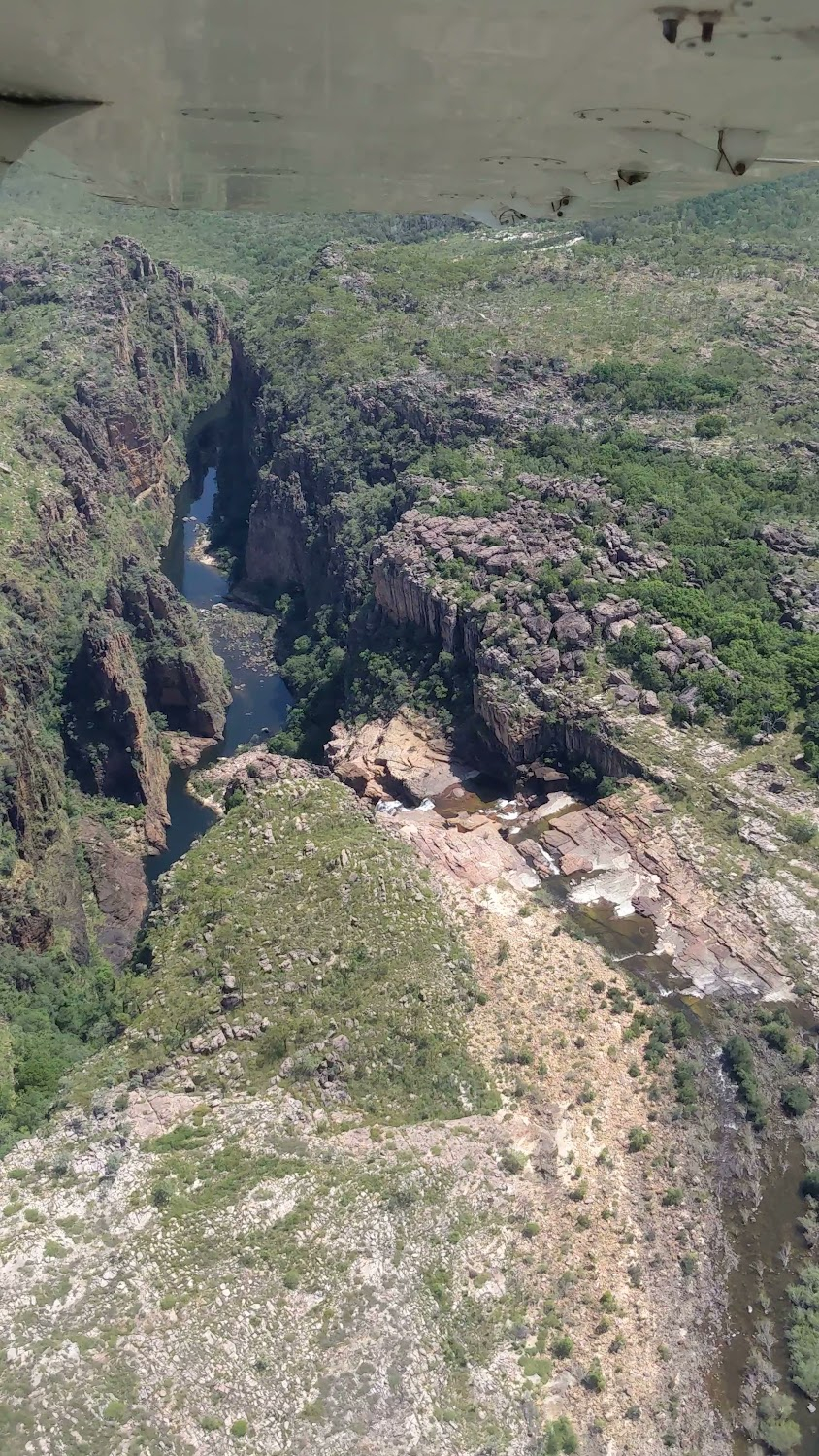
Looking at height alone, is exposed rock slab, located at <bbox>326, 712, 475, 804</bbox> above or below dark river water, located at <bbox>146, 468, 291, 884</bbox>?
above

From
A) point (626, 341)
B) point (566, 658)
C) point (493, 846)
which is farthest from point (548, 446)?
point (493, 846)

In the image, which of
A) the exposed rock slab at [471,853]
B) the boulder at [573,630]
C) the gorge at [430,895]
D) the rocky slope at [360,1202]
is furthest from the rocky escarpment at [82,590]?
the boulder at [573,630]

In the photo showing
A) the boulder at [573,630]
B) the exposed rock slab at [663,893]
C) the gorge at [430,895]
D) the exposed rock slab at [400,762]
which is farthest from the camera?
the boulder at [573,630]

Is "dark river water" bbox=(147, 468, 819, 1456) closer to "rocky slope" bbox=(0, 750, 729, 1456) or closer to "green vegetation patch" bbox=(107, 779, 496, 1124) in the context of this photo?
"rocky slope" bbox=(0, 750, 729, 1456)

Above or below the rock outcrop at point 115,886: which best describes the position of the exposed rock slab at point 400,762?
above

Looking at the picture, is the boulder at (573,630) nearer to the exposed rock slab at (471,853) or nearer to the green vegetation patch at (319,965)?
the exposed rock slab at (471,853)

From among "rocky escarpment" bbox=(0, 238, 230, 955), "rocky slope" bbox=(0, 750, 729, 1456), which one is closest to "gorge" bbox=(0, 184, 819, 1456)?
"rocky slope" bbox=(0, 750, 729, 1456)

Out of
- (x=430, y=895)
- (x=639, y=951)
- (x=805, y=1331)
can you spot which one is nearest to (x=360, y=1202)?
(x=805, y=1331)

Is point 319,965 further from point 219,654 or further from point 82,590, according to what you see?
point 219,654

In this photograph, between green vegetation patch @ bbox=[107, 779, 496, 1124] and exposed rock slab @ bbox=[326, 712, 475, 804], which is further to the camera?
exposed rock slab @ bbox=[326, 712, 475, 804]
